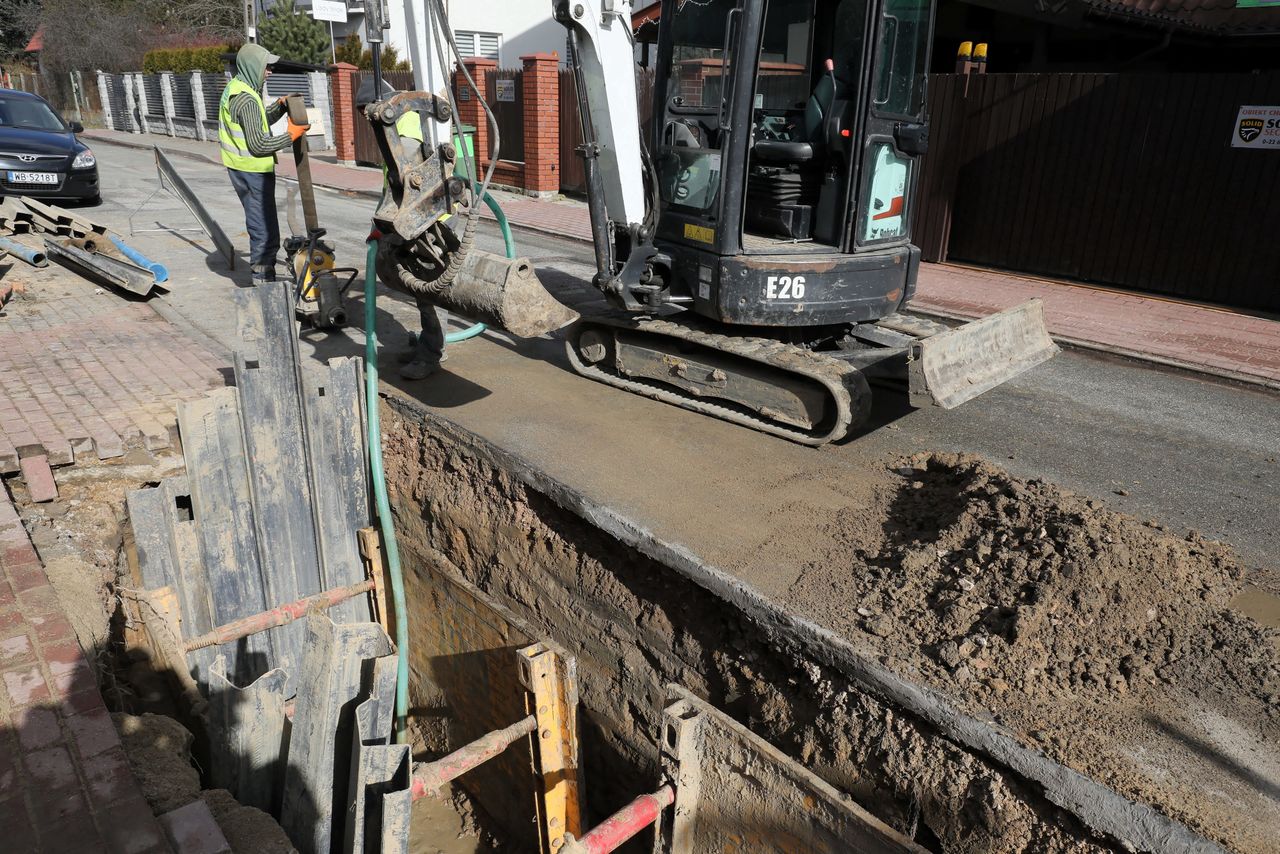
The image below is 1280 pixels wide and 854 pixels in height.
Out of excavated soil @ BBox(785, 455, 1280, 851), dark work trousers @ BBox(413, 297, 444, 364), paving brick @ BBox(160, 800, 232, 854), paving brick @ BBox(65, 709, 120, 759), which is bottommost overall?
paving brick @ BBox(160, 800, 232, 854)

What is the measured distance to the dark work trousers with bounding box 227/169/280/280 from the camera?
25.8ft

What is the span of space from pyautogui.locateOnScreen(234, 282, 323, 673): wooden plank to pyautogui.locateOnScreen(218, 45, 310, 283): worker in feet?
8.54

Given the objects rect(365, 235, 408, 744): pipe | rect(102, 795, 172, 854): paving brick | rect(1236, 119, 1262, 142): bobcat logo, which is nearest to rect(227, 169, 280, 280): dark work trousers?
rect(365, 235, 408, 744): pipe

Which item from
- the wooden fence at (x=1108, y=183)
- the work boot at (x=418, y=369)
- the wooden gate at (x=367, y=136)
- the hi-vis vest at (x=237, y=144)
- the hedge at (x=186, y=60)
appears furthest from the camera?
the hedge at (x=186, y=60)

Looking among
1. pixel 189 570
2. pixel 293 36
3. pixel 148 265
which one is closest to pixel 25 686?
pixel 189 570

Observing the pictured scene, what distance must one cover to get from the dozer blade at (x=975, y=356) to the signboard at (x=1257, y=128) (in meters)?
5.08

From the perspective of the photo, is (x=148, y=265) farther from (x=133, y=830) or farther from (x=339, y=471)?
(x=133, y=830)

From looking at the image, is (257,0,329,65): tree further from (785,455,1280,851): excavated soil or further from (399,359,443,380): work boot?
(785,455,1280,851): excavated soil

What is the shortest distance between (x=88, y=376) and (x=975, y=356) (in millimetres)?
6010

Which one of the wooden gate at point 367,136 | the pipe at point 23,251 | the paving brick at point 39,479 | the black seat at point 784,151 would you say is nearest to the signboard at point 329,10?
the pipe at point 23,251

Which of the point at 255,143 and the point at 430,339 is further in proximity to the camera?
the point at 255,143

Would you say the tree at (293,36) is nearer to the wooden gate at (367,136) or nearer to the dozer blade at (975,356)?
the wooden gate at (367,136)

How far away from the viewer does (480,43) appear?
87.2ft

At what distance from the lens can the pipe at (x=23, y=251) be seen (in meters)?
8.94
